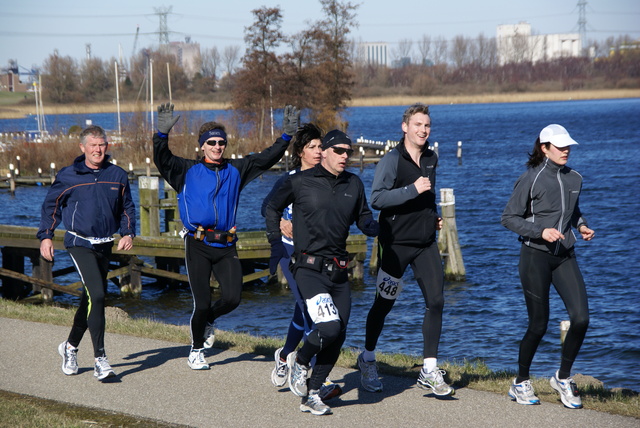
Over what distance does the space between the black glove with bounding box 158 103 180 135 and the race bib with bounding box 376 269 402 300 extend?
2259 millimetres

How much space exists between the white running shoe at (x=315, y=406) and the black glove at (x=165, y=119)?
8.60ft

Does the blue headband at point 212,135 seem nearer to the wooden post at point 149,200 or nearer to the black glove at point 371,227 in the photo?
the black glove at point 371,227

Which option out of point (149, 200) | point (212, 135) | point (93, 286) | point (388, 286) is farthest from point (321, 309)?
point (149, 200)

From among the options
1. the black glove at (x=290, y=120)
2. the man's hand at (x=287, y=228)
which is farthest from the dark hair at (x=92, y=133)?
the man's hand at (x=287, y=228)

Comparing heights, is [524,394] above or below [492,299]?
above

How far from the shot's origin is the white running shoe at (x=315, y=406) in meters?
6.08

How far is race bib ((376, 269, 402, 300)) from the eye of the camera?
676 cm

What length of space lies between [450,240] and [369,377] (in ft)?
43.9

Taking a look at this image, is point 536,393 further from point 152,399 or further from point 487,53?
point 487,53

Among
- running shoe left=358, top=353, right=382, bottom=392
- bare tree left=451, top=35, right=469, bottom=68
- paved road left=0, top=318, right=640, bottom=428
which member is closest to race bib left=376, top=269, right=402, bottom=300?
running shoe left=358, top=353, right=382, bottom=392

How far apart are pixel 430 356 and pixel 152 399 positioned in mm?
2255

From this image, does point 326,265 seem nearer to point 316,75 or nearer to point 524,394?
point 524,394

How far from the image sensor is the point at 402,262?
670 cm

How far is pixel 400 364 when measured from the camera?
7.94 m
